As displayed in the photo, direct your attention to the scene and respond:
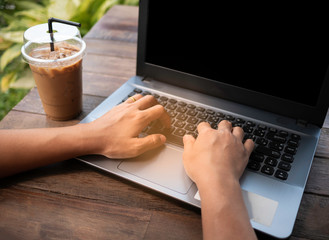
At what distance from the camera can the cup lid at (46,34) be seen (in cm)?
83

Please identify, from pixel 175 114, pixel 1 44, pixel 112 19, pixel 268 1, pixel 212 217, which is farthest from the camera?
pixel 1 44

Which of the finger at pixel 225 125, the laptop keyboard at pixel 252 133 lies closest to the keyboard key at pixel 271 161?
the laptop keyboard at pixel 252 133

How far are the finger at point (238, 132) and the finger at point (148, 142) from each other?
0.18 m

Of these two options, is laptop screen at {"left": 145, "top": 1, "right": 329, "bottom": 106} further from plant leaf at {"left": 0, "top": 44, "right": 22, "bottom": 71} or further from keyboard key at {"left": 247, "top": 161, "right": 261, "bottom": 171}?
plant leaf at {"left": 0, "top": 44, "right": 22, "bottom": 71}

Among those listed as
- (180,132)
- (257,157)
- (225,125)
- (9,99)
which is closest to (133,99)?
(180,132)

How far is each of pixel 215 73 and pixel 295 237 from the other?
1.60 ft

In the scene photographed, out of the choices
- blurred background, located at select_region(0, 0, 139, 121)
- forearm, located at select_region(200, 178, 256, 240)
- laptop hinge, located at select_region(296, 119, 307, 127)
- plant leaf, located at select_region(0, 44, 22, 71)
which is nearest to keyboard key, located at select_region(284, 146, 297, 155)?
laptop hinge, located at select_region(296, 119, 307, 127)

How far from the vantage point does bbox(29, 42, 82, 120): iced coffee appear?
826 mm

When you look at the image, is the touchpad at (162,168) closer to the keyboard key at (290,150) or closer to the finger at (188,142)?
the finger at (188,142)

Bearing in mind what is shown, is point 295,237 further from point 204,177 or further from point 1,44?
point 1,44

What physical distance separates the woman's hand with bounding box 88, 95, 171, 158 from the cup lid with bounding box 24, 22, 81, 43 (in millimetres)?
247

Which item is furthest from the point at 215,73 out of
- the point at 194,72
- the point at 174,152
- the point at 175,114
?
the point at 174,152

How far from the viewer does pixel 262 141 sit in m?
0.80

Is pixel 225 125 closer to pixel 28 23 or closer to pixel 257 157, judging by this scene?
pixel 257 157
